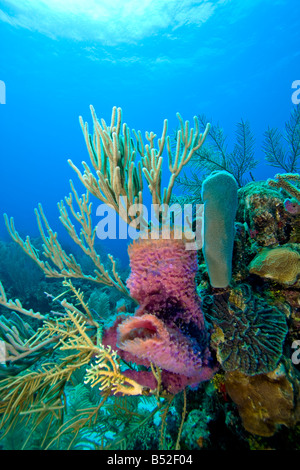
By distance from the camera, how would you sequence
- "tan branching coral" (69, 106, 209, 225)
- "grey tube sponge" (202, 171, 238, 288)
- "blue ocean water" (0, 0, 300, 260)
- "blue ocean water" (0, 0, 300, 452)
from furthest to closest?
"blue ocean water" (0, 0, 300, 260), "blue ocean water" (0, 0, 300, 452), "grey tube sponge" (202, 171, 238, 288), "tan branching coral" (69, 106, 209, 225)

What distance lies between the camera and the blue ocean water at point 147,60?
20.9 meters

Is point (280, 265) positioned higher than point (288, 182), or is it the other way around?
point (288, 182)

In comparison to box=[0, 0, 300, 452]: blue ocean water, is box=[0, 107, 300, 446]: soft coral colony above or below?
below

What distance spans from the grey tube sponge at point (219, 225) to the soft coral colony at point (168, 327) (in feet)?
0.03

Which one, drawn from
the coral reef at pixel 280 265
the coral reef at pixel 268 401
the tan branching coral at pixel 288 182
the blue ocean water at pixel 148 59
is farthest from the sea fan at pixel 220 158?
the coral reef at pixel 268 401

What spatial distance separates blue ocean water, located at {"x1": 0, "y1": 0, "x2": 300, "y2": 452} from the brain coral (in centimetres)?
344

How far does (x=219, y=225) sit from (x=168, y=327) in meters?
1.14

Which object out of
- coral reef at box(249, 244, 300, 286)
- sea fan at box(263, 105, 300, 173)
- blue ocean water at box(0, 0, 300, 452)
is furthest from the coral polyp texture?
sea fan at box(263, 105, 300, 173)

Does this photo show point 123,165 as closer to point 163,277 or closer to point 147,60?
point 163,277

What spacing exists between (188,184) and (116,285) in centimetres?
403

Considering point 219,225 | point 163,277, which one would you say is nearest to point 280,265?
point 219,225

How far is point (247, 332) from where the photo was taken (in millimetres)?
2084

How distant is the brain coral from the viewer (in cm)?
191

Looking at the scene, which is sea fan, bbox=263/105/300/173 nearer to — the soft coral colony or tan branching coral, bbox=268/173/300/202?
tan branching coral, bbox=268/173/300/202
